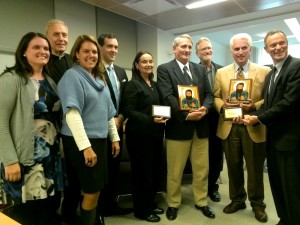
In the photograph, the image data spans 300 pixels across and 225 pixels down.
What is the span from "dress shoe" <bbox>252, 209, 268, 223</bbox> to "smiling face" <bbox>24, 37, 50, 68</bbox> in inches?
84.1

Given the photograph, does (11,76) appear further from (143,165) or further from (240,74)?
(240,74)

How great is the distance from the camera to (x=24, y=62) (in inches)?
62.7

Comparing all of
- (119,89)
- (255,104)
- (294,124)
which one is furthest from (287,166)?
(119,89)

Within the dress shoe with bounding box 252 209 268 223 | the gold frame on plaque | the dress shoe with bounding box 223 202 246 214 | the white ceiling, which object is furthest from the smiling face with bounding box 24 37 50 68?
the white ceiling

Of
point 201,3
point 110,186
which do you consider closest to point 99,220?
point 110,186

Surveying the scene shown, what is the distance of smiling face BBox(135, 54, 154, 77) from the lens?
2270mm

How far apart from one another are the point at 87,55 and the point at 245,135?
1.49 metres

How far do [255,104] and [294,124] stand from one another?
0.44 meters

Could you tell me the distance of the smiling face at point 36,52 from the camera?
1591mm

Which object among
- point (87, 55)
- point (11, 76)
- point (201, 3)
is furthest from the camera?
point (201, 3)

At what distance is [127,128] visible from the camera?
228 cm

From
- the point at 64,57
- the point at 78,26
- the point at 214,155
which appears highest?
the point at 78,26

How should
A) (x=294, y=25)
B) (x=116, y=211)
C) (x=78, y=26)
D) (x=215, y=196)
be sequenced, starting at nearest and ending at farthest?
(x=116, y=211) → (x=215, y=196) → (x=78, y=26) → (x=294, y=25)

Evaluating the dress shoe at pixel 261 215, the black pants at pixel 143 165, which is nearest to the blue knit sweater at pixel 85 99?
the black pants at pixel 143 165
